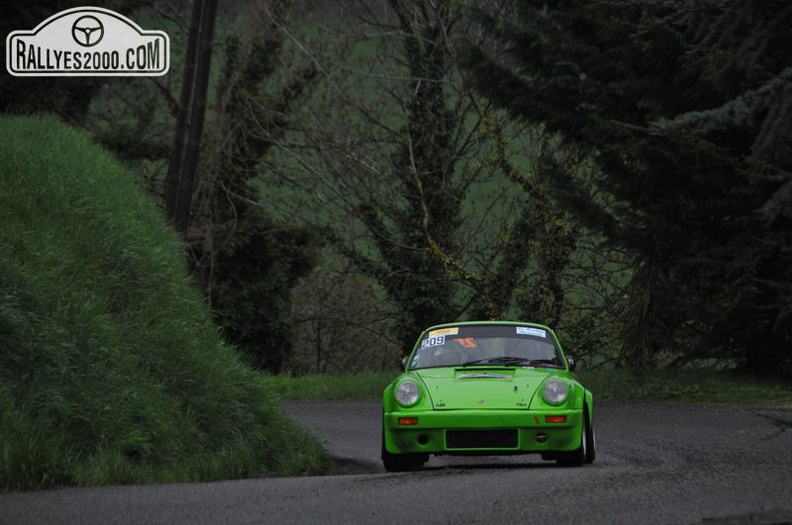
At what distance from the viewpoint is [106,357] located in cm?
1397

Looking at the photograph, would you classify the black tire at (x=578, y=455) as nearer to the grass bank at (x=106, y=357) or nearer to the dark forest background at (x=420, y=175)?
the grass bank at (x=106, y=357)

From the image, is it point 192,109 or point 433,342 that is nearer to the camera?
point 433,342

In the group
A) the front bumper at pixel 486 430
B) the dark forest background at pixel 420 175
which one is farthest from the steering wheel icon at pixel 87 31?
the front bumper at pixel 486 430

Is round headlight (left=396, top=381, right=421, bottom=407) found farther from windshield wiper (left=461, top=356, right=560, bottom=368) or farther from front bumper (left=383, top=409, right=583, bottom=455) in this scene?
windshield wiper (left=461, top=356, right=560, bottom=368)

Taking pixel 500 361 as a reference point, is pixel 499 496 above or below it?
below

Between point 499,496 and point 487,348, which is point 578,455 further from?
point 499,496

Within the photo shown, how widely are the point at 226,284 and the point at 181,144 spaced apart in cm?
1243

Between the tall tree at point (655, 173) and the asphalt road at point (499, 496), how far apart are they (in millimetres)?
8039

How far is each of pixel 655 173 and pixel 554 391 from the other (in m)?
10.6

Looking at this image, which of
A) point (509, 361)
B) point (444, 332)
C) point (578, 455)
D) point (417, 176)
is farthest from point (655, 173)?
point (417, 176)

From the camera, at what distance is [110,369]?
45.1 ft

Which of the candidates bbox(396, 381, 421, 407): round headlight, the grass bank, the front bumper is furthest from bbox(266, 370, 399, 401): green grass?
the front bumper

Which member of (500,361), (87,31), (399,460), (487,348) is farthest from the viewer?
(87,31)

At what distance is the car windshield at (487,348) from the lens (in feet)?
43.0
